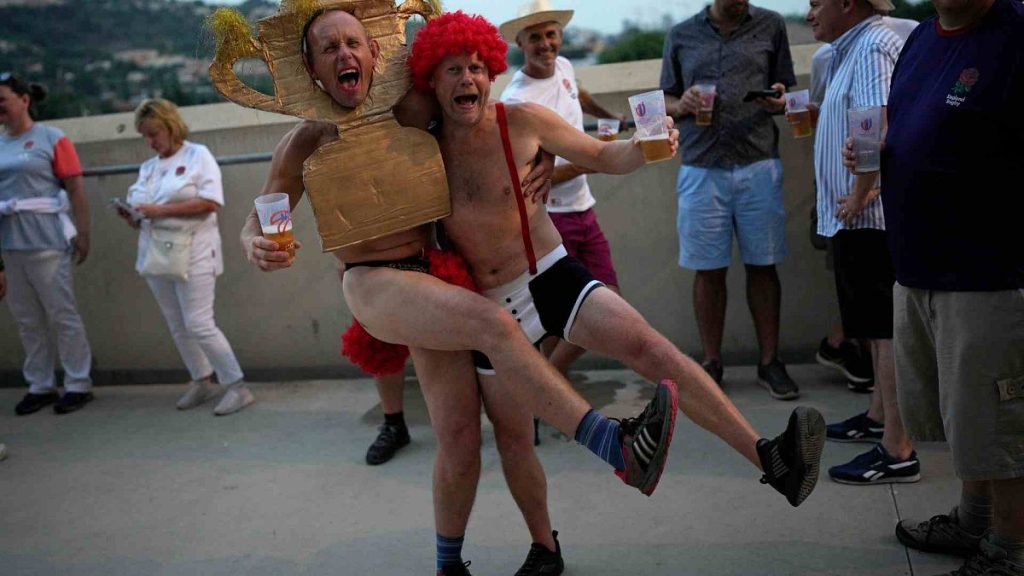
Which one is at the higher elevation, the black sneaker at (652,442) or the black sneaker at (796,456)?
the black sneaker at (652,442)

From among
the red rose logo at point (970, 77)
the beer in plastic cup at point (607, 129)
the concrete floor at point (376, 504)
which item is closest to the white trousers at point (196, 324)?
the concrete floor at point (376, 504)

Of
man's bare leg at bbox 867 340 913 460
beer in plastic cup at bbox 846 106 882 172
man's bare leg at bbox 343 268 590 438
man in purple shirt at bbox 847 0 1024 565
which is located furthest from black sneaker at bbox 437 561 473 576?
beer in plastic cup at bbox 846 106 882 172

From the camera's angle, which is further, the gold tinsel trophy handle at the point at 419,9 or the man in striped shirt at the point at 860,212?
the man in striped shirt at the point at 860,212

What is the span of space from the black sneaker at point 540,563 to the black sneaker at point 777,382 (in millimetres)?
2134

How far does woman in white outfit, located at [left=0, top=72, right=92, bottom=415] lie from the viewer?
631 centimetres

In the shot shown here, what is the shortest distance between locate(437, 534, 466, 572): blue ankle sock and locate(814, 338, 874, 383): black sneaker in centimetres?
275

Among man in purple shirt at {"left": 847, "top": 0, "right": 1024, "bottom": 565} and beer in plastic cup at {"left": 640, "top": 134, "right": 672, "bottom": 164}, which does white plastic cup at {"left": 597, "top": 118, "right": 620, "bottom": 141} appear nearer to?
beer in plastic cup at {"left": 640, "top": 134, "right": 672, "bottom": 164}

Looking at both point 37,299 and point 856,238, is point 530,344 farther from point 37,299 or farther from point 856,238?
point 37,299

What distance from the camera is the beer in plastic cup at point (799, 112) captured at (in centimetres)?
482

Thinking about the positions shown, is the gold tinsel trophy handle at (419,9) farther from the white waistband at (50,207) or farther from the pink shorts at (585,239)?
the white waistband at (50,207)

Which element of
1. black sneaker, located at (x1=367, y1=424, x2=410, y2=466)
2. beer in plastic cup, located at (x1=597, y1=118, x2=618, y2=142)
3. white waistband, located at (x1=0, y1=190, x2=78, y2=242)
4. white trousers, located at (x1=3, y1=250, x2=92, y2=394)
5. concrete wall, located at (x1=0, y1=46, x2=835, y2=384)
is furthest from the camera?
white trousers, located at (x1=3, y1=250, x2=92, y2=394)

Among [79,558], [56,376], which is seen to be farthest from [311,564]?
[56,376]

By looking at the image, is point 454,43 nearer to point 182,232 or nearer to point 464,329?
point 464,329

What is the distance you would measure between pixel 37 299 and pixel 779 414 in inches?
193
